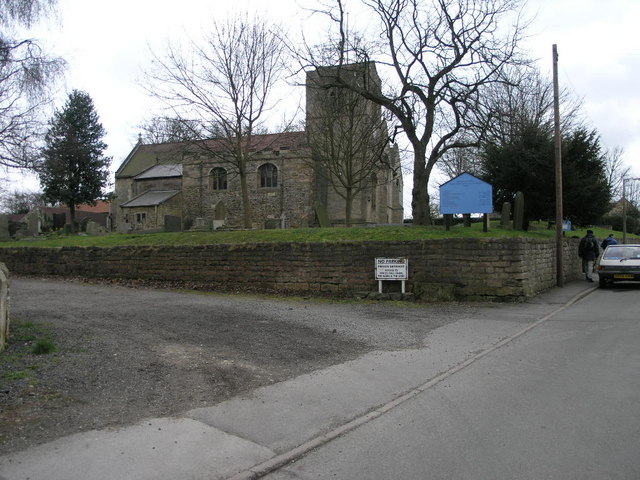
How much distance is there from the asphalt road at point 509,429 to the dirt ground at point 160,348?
178cm

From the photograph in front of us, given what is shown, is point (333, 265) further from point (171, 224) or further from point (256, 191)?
point (256, 191)

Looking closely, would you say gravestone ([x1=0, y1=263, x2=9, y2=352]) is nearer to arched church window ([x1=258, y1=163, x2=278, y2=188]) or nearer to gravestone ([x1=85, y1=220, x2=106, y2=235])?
gravestone ([x1=85, y1=220, x2=106, y2=235])

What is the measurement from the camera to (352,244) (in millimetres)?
15297

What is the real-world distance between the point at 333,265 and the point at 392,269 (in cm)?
199

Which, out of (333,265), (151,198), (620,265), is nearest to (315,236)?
(333,265)

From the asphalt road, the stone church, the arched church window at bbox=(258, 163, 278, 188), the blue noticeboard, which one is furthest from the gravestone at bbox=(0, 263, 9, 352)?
the arched church window at bbox=(258, 163, 278, 188)

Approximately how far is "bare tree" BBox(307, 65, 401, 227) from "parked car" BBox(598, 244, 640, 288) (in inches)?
405

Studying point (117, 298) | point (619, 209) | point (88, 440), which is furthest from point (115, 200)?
point (619, 209)

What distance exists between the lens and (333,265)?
1545cm

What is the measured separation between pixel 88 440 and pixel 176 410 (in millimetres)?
993

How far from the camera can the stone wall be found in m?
13.7

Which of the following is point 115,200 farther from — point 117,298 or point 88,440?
point 88,440

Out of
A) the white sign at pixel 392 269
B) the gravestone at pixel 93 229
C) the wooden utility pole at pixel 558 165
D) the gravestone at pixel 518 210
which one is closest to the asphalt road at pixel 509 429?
the white sign at pixel 392 269

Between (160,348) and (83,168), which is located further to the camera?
(83,168)
